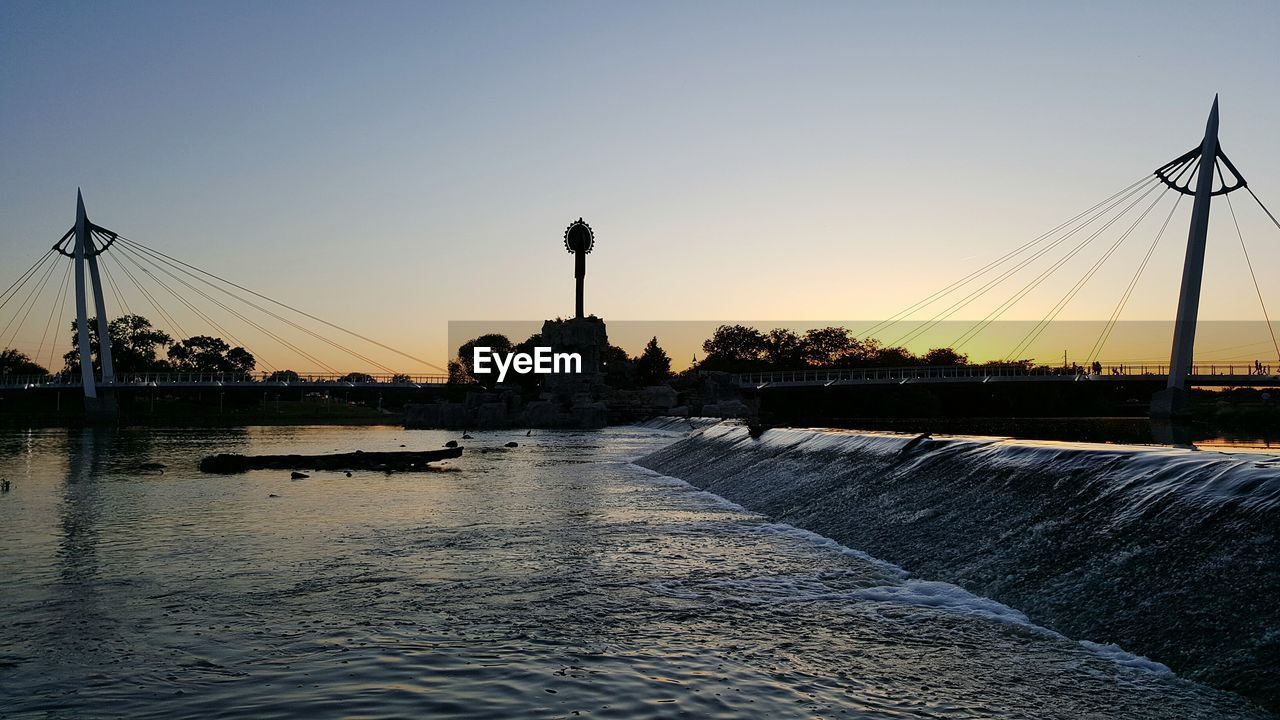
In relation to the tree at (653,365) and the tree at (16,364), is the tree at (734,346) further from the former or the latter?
the tree at (16,364)

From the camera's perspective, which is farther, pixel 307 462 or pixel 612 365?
pixel 612 365

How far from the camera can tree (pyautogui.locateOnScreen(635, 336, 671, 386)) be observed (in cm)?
16250

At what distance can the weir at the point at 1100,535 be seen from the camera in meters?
7.30

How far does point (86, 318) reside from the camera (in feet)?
295

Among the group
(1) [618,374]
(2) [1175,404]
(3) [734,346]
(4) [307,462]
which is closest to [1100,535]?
(4) [307,462]

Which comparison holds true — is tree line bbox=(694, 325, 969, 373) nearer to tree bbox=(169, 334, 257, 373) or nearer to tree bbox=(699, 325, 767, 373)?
tree bbox=(699, 325, 767, 373)

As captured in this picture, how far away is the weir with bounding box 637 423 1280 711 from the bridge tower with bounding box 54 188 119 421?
92.6 metres

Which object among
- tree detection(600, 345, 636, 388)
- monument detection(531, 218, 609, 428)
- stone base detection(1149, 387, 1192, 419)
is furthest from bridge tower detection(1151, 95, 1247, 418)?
tree detection(600, 345, 636, 388)

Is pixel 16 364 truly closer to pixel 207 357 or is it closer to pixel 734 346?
pixel 207 357

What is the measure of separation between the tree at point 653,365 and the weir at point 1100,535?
472 ft

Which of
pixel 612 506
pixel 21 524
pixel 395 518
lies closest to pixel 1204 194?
pixel 612 506

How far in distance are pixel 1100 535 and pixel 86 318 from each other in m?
102

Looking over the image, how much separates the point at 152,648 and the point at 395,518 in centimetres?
990

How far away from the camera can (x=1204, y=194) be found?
68.1 metres
